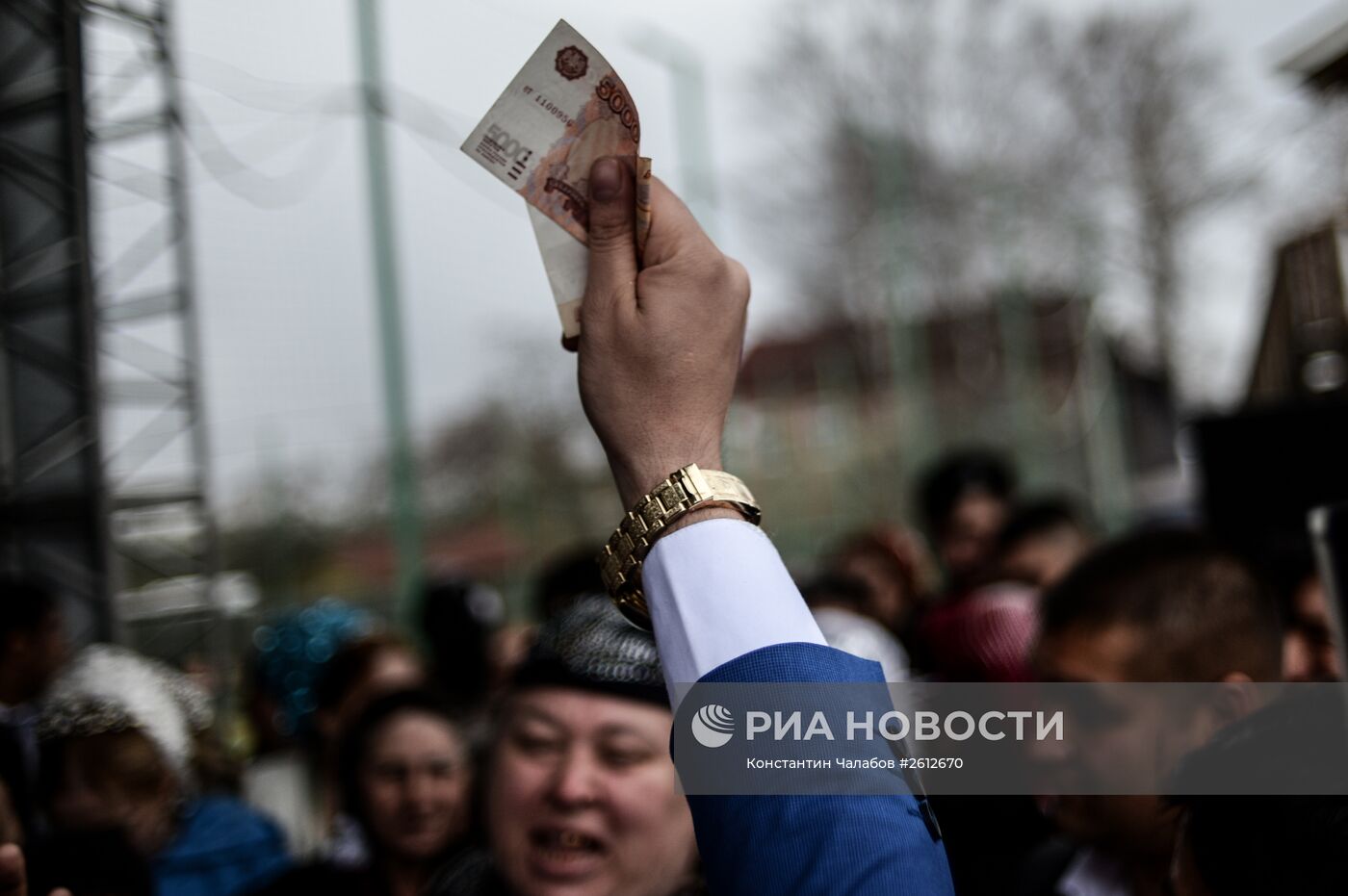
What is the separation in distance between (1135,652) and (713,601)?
3.51ft

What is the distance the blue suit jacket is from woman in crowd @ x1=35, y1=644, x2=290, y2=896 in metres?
0.93

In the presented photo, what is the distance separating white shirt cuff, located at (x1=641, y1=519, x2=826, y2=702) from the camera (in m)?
0.89

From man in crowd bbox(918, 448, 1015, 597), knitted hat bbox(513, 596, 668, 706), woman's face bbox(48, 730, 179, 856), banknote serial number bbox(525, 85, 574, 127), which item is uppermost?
man in crowd bbox(918, 448, 1015, 597)

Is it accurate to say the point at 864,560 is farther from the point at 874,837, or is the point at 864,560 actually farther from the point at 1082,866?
the point at 874,837

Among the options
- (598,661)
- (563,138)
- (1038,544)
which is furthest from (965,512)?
(563,138)

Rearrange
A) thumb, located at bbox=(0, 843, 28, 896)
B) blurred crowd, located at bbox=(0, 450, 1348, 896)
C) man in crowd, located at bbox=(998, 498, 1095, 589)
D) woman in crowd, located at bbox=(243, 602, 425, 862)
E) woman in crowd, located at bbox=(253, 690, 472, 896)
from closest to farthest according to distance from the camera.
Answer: thumb, located at bbox=(0, 843, 28, 896)
blurred crowd, located at bbox=(0, 450, 1348, 896)
woman in crowd, located at bbox=(253, 690, 472, 896)
woman in crowd, located at bbox=(243, 602, 425, 862)
man in crowd, located at bbox=(998, 498, 1095, 589)

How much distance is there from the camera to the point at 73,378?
12.0ft

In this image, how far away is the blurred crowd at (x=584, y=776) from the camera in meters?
1.47

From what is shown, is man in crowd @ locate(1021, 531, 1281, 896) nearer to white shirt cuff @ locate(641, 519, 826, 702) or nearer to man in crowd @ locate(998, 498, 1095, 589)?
white shirt cuff @ locate(641, 519, 826, 702)

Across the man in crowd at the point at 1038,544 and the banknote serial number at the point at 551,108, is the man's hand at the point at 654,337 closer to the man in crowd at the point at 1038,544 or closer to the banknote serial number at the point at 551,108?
the banknote serial number at the point at 551,108

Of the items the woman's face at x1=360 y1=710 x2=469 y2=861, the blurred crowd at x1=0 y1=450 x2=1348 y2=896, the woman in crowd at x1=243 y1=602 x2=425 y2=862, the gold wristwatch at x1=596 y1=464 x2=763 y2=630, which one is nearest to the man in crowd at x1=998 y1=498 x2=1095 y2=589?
the blurred crowd at x1=0 y1=450 x2=1348 y2=896

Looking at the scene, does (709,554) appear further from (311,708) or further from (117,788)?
(311,708)

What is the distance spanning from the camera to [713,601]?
0.89m

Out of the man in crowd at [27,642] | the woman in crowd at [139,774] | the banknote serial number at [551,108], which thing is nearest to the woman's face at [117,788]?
the woman in crowd at [139,774]
